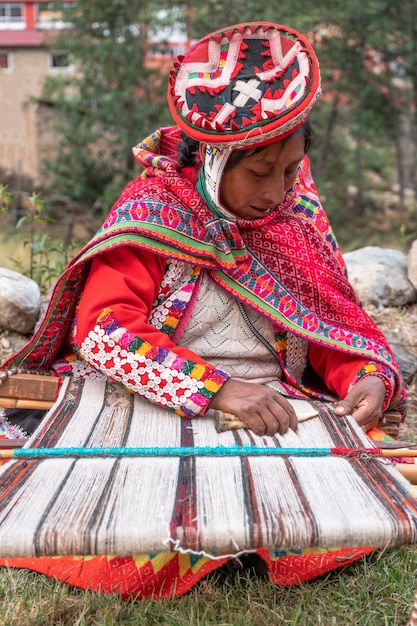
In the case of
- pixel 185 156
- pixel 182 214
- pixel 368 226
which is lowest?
pixel 368 226

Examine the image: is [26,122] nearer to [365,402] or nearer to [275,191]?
[275,191]

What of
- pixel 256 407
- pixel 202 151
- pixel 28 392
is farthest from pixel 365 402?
pixel 28 392

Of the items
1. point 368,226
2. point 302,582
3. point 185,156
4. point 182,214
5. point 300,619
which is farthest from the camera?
point 368,226

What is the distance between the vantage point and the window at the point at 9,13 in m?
16.7

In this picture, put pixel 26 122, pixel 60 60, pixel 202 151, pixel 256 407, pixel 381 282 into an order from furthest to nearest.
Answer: pixel 26 122
pixel 60 60
pixel 381 282
pixel 202 151
pixel 256 407

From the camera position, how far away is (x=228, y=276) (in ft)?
7.08

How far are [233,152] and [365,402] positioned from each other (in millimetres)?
912

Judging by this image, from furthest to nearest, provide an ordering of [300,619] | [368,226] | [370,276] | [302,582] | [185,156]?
1. [368,226]
2. [370,276]
3. [185,156]
4. [302,582]
5. [300,619]

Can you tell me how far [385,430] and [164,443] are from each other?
1013mm

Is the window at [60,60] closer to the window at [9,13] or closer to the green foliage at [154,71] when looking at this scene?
the green foliage at [154,71]

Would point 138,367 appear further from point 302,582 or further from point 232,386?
point 302,582

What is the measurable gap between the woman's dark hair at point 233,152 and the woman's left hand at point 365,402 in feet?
2.63

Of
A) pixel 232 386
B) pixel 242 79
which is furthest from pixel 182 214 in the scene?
pixel 232 386

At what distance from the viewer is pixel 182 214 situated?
2.08 meters
